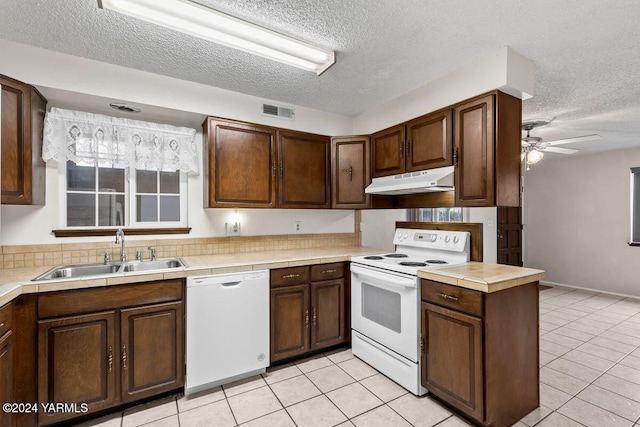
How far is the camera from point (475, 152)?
7.37ft

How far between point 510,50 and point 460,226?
4.36 feet

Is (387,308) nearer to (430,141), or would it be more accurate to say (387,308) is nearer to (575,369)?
(430,141)

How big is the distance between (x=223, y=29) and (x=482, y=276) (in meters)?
2.16

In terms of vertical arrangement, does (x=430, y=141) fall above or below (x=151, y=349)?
above

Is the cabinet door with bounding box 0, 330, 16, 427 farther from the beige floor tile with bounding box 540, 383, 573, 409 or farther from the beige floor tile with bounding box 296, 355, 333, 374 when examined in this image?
the beige floor tile with bounding box 540, 383, 573, 409

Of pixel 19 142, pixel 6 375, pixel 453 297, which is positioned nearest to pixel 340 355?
pixel 453 297

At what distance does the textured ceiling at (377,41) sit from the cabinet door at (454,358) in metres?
1.78

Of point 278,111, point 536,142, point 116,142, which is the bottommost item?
point 116,142

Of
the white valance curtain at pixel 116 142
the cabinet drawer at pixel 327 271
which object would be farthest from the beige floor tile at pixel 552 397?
the white valance curtain at pixel 116 142

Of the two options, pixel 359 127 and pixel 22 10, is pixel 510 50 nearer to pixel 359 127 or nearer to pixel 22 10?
pixel 359 127

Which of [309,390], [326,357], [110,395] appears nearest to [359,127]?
[326,357]

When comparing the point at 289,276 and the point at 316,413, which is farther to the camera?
the point at 289,276

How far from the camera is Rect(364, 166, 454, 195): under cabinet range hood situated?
7.85ft

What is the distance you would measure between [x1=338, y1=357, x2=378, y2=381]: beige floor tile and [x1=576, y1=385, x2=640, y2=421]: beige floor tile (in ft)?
4.90
